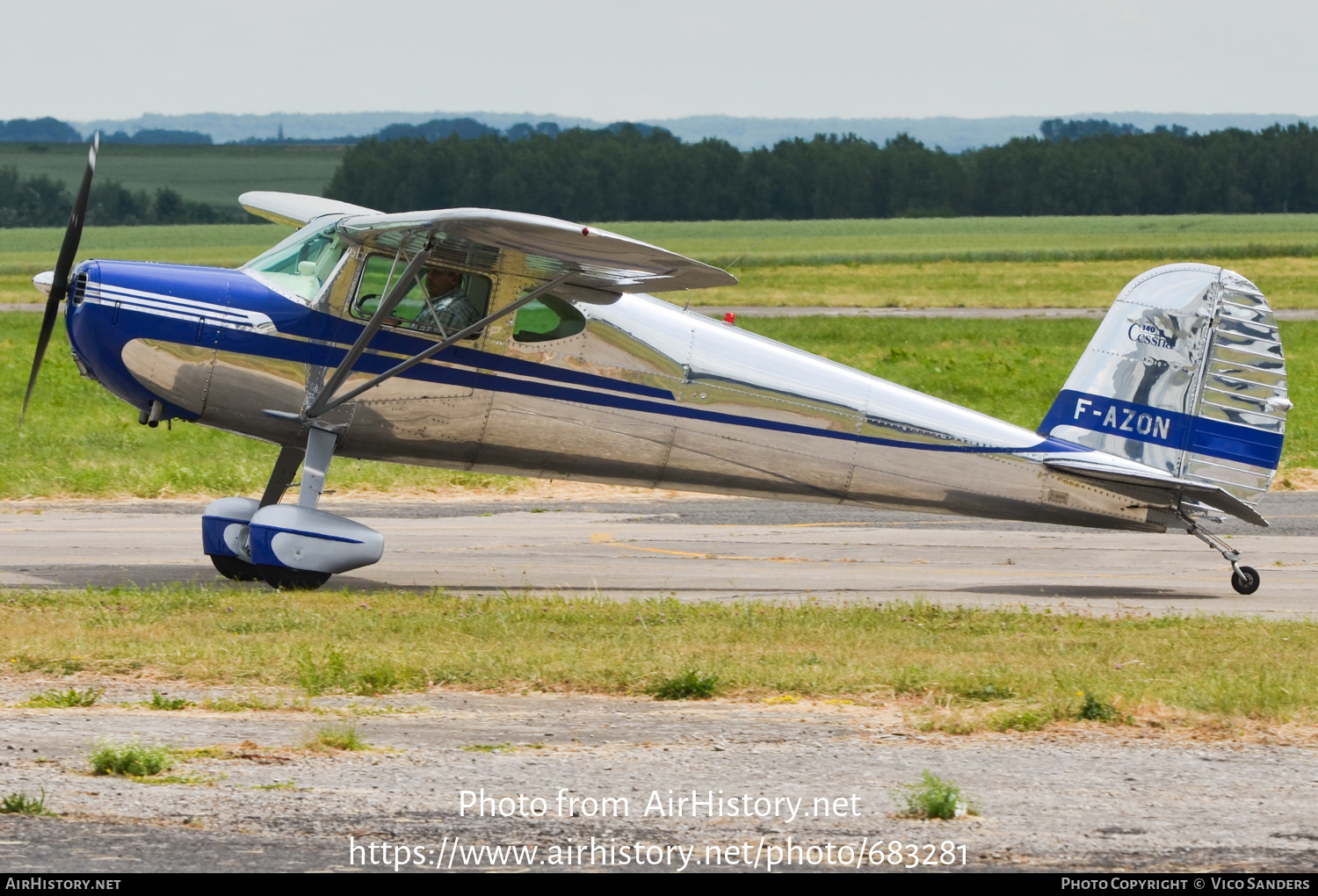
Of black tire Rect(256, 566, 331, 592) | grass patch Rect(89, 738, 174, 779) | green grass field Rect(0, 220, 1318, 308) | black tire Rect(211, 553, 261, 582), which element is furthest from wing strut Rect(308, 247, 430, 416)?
green grass field Rect(0, 220, 1318, 308)

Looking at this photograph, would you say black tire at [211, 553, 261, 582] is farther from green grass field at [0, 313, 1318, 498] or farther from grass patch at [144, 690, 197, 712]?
green grass field at [0, 313, 1318, 498]

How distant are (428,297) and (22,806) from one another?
654 cm

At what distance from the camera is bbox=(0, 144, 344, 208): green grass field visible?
134 meters

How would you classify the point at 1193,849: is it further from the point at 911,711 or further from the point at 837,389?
the point at 837,389

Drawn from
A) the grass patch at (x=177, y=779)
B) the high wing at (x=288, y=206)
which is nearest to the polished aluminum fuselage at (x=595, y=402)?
the high wing at (x=288, y=206)

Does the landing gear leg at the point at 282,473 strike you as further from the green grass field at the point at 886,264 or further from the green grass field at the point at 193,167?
the green grass field at the point at 193,167

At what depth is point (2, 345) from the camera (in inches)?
1366

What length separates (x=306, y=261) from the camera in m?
11.9

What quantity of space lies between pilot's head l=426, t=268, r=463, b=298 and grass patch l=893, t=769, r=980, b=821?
21.9 ft

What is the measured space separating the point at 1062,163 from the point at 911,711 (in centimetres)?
13720

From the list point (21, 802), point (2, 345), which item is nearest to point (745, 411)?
point (21, 802)

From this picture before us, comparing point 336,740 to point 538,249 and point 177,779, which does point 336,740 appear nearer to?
point 177,779

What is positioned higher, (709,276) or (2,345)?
(709,276)
